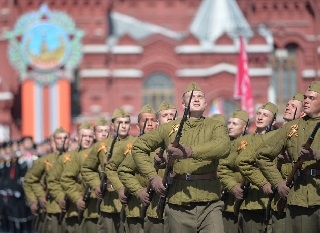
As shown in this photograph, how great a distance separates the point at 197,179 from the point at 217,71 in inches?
1222

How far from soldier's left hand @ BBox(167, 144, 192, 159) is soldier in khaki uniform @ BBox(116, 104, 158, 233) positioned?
1.44 metres

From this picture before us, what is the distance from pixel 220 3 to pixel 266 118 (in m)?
32.6

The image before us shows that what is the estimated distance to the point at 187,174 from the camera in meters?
11.3

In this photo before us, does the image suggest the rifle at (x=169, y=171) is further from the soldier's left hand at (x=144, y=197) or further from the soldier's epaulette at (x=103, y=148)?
the soldier's epaulette at (x=103, y=148)

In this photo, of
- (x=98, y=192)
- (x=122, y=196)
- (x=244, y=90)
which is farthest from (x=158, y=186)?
(x=244, y=90)

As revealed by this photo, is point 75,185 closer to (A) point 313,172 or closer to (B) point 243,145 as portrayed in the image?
(B) point 243,145

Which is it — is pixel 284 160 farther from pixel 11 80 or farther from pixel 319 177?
pixel 11 80

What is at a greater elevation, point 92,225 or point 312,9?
point 312,9

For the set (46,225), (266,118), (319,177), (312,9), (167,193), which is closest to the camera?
(319,177)

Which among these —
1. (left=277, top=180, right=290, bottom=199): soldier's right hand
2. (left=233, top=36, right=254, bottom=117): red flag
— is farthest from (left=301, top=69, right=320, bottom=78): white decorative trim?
(left=277, top=180, right=290, bottom=199): soldier's right hand

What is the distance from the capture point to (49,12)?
1607 inches

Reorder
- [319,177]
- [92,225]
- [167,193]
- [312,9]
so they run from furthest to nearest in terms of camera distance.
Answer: [312,9]
[92,225]
[167,193]
[319,177]

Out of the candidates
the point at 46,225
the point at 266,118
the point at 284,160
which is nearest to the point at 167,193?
the point at 284,160

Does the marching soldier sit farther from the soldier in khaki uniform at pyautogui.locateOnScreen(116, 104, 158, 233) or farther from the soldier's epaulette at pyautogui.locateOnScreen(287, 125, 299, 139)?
the soldier's epaulette at pyautogui.locateOnScreen(287, 125, 299, 139)
